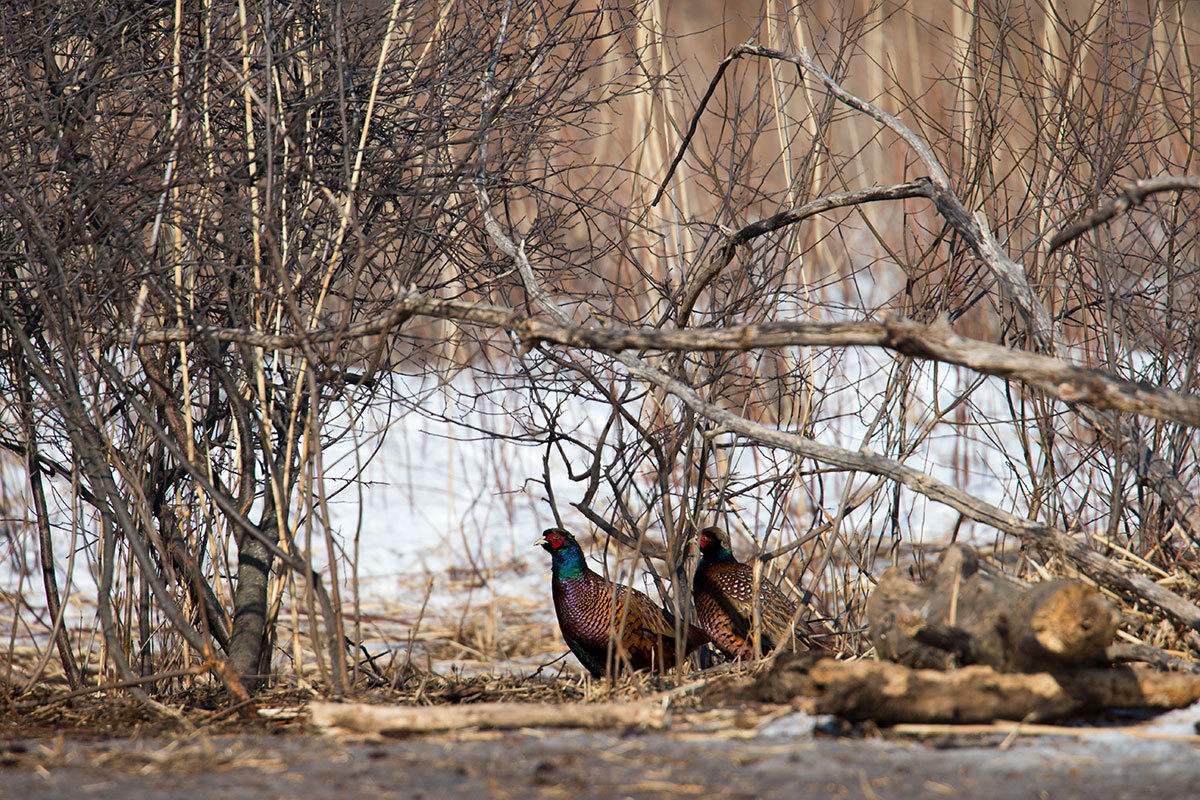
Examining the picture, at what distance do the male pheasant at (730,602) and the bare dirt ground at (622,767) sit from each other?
188cm

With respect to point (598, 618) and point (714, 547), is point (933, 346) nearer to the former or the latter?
point (714, 547)

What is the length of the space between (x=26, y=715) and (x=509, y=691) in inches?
54.8

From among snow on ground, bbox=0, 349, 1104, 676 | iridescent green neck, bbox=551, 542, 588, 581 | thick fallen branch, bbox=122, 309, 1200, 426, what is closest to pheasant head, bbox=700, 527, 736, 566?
iridescent green neck, bbox=551, 542, 588, 581

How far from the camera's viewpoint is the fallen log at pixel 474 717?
2.56 m

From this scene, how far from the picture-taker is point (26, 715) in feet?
10.7

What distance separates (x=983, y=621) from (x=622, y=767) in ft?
3.01

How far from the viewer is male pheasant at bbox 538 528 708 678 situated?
4555 millimetres

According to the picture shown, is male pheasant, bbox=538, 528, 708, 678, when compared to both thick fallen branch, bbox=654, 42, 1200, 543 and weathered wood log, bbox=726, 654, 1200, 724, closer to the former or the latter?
thick fallen branch, bbox=654, 42, 1200, 543

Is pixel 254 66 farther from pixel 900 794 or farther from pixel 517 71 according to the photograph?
pixel 900 794

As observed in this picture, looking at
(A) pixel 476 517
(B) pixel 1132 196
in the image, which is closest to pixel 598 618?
(B) pixel 1132 196

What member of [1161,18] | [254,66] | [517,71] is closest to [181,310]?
[254,66]

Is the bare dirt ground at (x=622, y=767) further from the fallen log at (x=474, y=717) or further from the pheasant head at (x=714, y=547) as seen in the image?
the pheasant head at (x=714, y=547)

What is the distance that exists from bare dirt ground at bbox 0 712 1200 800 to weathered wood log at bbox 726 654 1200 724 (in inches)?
2.8

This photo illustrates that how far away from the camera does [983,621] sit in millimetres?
2590
